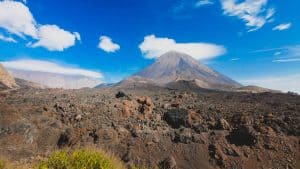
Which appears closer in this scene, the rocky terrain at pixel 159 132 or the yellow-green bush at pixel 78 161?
the yellow-green bush at pixel 78 161

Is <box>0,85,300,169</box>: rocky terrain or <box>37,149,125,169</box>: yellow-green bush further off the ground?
<box>37,149,125,169</box>: yellow-green bush

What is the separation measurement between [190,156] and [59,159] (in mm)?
15818

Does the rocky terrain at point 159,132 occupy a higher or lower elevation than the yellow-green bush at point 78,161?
lower

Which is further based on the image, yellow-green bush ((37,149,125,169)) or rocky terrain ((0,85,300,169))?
rocky terrain ((0,85,300,169))

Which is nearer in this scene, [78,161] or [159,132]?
[78,161]

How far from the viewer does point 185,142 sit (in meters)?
24.7

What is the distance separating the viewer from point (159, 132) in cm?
2597

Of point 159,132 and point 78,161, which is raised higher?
point 78,161

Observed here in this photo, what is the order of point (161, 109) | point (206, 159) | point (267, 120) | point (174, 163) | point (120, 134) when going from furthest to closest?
point (161, 109), point (267, 120), point (120, 134), point (206, 159), point (174, 163)

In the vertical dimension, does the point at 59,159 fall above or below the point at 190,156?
above

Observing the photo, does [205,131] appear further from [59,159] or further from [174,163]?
[59,159]

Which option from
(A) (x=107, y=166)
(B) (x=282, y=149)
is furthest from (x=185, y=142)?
(A) (x=107, y=166)

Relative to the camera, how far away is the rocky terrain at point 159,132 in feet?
75.7

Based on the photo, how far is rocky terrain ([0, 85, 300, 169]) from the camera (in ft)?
75.7
